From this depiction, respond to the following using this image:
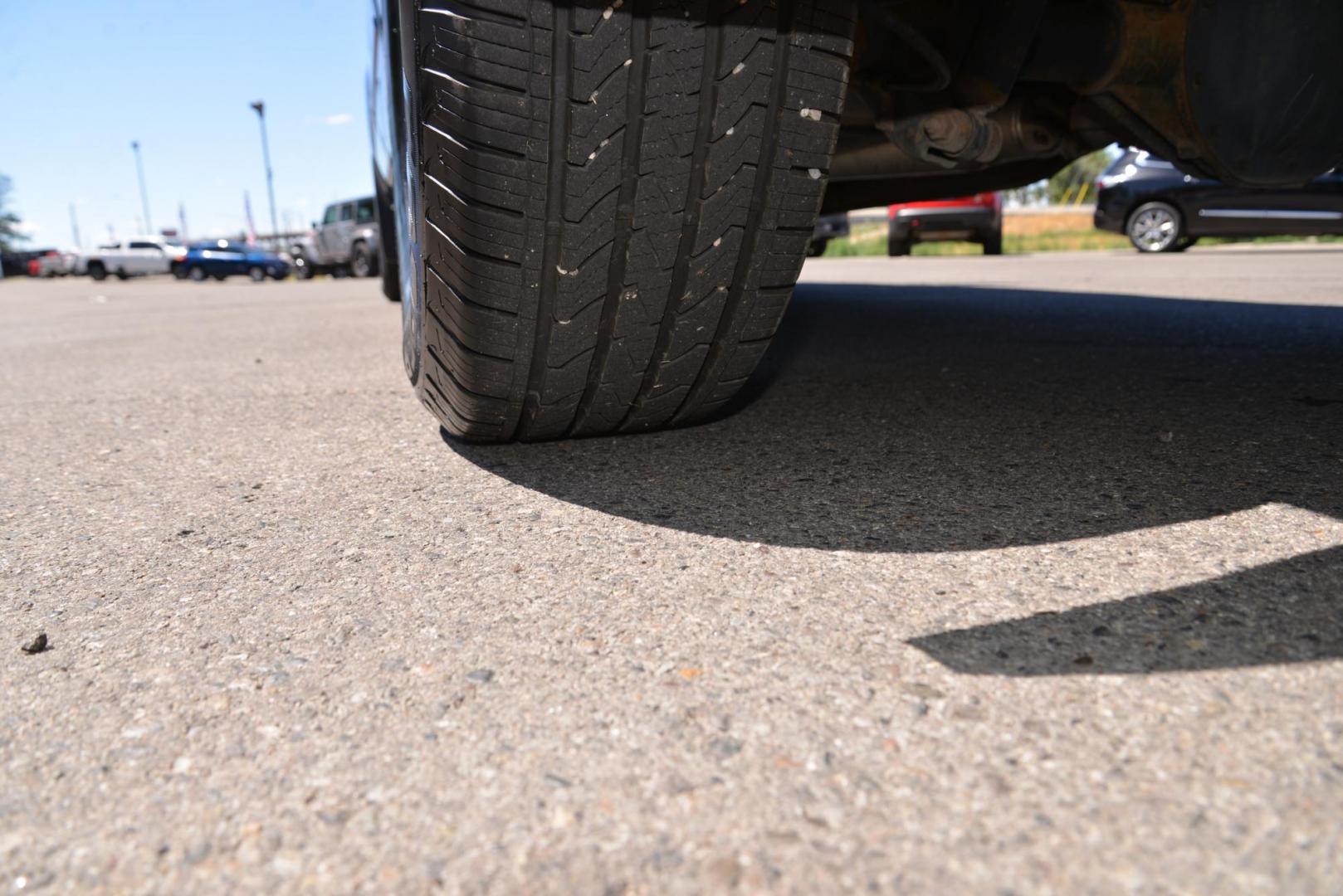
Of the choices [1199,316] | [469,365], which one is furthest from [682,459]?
[1199,316]

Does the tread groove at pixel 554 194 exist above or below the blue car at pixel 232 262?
above

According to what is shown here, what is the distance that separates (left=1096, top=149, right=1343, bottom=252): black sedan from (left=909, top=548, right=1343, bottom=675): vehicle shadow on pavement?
10096 mm

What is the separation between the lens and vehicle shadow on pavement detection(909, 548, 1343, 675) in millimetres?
1061

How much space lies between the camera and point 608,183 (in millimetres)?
1530

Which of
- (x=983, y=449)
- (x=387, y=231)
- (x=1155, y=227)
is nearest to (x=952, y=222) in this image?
(x=1155, y=227)

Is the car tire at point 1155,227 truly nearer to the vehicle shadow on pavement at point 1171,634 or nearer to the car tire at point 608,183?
the car tire at point 608,183

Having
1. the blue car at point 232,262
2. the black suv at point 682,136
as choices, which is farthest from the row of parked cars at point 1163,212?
the blue car at point 232,262

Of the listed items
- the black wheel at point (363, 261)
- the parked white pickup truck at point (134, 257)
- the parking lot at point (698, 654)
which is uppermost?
the parking lot at point (698, 654)

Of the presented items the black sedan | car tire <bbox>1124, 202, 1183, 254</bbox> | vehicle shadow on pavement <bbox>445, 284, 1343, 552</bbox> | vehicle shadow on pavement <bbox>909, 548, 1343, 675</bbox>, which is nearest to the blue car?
the black sedan

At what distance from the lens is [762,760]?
2.97ft

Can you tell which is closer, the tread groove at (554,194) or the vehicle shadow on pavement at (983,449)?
the tread groove at (554,194)

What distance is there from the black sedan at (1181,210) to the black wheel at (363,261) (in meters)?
11.8

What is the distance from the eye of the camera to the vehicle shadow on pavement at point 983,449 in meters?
1.57

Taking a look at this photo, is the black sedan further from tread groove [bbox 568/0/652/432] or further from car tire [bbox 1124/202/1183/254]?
tread groove [bbox 568/0/652/432]
